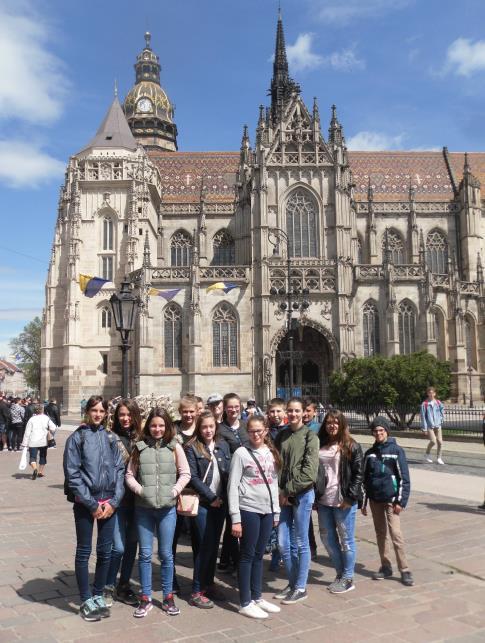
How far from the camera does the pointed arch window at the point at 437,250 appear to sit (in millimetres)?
45469

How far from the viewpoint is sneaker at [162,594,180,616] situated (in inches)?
208

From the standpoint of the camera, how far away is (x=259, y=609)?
5.31 metres

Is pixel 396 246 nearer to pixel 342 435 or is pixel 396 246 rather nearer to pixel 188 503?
pixel 342 435

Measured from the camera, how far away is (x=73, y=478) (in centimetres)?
512

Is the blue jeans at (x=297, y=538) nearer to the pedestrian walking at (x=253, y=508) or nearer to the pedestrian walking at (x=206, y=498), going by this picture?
the pedestrian walking at (x=253, y=508)

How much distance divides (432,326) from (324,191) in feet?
36.2

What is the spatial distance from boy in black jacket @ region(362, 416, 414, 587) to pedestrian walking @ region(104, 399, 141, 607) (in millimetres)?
2417

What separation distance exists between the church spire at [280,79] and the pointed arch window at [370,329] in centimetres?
2517

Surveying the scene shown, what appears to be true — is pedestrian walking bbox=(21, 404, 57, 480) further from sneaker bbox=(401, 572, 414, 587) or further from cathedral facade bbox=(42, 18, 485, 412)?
cathedral facade bbox=(42, 18, 485, 412)

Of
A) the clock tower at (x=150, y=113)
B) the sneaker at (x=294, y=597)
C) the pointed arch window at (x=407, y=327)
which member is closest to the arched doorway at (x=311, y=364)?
the pointed arch window at (x=407, y=327)

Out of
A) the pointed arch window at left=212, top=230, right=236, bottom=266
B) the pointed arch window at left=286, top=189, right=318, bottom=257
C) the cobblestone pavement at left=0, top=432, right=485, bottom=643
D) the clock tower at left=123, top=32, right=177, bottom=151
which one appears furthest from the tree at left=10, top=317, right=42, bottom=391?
the cobblestone pavement at left=0, top=432, right=485, bottom=643

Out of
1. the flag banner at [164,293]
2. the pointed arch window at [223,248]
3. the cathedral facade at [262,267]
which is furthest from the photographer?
the pointed arch window at [223,248]

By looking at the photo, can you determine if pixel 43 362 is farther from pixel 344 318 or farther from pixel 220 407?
pixel 220 407

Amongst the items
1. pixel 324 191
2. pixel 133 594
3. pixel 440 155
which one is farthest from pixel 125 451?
pixel 440 155
